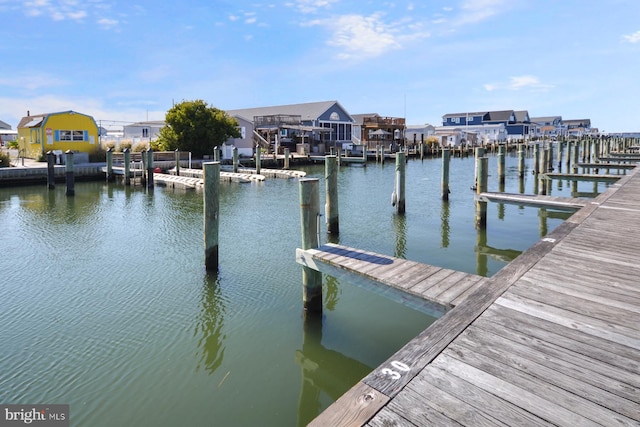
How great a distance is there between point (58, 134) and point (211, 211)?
102 feet

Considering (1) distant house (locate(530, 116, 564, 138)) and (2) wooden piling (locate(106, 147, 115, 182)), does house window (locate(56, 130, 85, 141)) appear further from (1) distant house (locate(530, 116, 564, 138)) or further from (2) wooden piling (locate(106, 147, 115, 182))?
(1) distant house (locate(530, 116, 564, 138))

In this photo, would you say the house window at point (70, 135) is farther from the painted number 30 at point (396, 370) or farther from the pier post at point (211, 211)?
the painted number 30 at point (396, 370)

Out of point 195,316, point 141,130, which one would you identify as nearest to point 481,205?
point 195,316

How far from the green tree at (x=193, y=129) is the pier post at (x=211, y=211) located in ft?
97.8

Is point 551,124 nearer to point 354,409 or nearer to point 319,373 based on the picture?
point 319,373

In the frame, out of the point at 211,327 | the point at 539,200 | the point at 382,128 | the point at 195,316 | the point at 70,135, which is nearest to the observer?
the point at 211,327

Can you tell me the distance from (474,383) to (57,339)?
20.8ft

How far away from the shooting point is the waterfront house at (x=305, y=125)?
51.2 meters

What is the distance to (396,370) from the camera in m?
3.31

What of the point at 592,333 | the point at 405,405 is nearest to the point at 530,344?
the point at 592,333

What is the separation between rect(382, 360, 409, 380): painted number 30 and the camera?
Answer: 325cm

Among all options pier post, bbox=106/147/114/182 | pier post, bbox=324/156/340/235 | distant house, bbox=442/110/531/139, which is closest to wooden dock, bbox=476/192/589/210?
pier post, bbox=324/156/340/235

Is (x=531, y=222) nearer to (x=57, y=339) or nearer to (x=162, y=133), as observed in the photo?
(x=57, y=339)

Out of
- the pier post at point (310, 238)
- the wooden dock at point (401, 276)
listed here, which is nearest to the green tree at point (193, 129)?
the pier post at point (310, 238)
